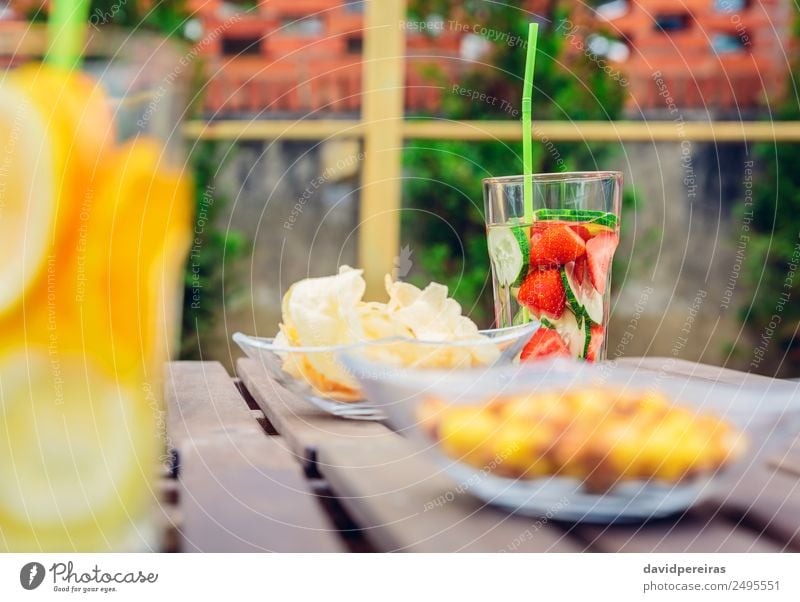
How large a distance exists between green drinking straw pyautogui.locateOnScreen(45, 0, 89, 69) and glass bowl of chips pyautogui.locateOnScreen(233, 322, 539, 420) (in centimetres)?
13

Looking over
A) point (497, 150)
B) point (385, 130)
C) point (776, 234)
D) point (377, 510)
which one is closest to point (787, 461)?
point (377, 510)

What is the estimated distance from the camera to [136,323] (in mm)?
250

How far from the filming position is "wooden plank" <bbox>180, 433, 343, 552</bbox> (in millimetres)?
255

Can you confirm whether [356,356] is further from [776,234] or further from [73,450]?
[776,234]

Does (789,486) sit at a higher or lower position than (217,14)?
lower

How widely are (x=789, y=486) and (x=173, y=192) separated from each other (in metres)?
0.22

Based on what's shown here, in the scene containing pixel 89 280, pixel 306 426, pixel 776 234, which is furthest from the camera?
pixel 776 234

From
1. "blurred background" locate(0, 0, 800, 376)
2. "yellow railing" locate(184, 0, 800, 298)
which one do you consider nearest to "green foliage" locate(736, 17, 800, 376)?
"blurred background" locate(0, 0, 800, 376)

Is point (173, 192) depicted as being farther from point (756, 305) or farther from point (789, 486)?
point (756, 305)

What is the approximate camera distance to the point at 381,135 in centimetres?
93

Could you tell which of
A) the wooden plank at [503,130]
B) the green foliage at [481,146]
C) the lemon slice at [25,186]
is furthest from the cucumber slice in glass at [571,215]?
the green foliage at [481,146]

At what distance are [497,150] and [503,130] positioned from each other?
125 millimetres

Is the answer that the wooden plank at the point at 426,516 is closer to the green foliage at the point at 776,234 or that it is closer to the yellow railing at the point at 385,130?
the yellow railing at the point at 385,130
